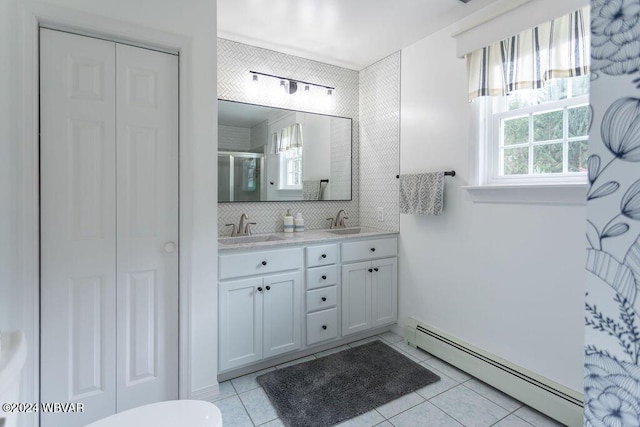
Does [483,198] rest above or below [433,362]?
above

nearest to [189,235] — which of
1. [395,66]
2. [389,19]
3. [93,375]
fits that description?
[93,375]

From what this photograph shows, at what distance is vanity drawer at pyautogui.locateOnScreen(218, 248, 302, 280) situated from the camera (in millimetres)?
2084

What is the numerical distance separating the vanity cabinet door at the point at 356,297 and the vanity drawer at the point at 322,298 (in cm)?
9

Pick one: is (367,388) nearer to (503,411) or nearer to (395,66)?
(503,411)

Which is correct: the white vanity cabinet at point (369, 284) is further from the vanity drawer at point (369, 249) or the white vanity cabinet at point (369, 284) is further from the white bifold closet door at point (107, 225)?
the white bifold closet door at point (107, 225)

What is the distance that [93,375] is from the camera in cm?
168

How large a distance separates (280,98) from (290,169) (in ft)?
2.07

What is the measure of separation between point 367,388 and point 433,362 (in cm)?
62

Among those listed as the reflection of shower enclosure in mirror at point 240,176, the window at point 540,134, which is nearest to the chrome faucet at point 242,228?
the reflection of shower enclosure in mirror at point 240,176

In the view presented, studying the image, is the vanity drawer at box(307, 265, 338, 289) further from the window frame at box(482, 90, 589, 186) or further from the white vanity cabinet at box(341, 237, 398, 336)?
the window frame at box(482, 90, 589, 186)

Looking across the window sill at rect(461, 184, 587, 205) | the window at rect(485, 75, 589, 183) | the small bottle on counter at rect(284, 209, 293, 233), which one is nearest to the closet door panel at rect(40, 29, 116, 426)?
the small bottle on counter at rect(284, 209, 293, 233)

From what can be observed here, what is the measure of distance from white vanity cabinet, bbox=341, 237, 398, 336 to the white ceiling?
1.64m

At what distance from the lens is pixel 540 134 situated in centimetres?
194

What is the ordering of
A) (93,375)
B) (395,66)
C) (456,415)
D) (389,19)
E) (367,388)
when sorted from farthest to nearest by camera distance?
(395,66) → (389,19) → (367,388) → (456,415) → (93,375)
